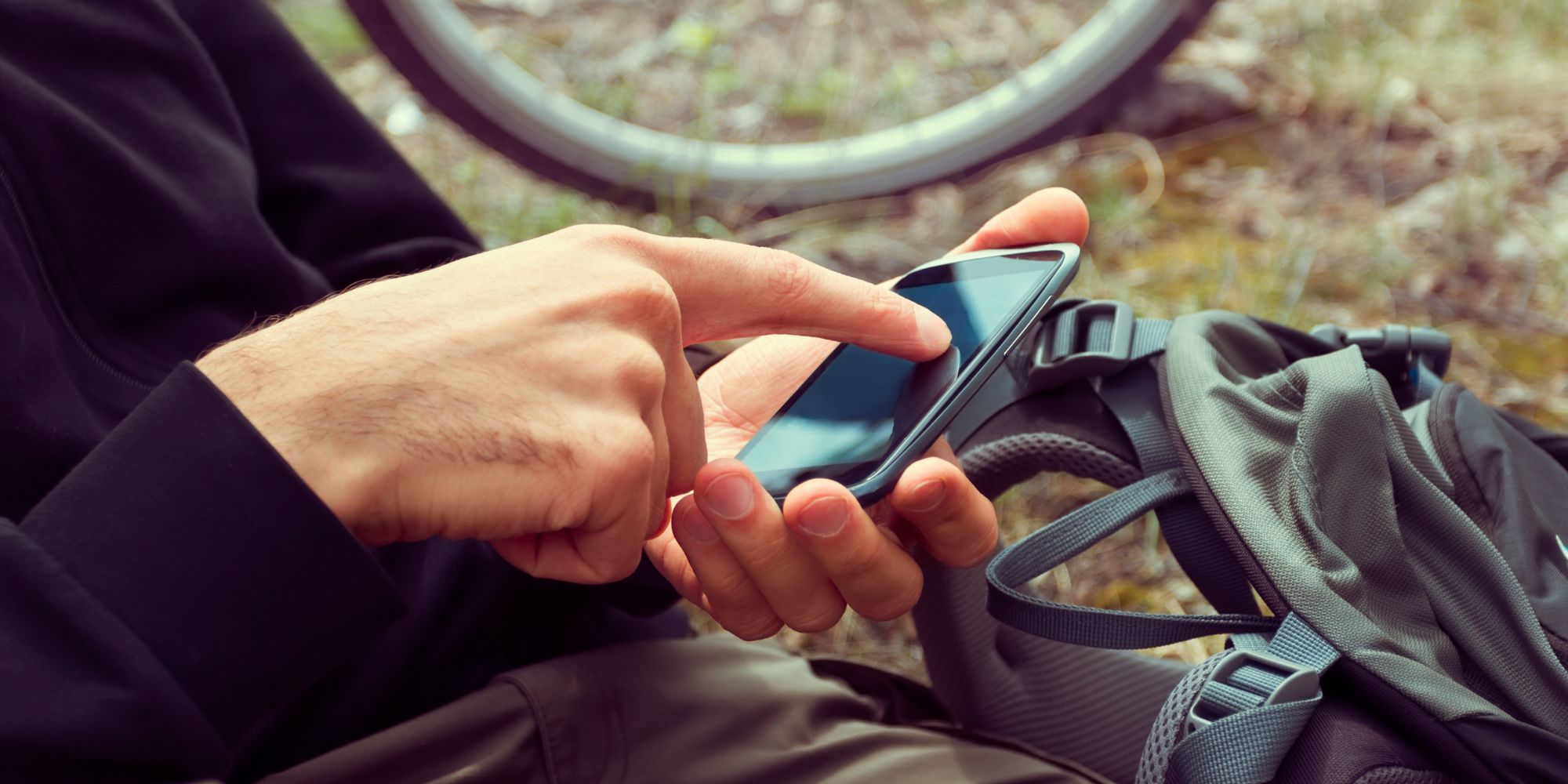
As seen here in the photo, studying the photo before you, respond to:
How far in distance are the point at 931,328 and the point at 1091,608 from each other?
21 cm

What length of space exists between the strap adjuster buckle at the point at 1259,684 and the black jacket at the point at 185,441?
45 cm

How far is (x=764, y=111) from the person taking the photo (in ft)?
7.23

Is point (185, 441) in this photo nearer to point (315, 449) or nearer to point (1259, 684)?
point (315, 449)

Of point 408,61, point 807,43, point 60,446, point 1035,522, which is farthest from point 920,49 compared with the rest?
point 60,446

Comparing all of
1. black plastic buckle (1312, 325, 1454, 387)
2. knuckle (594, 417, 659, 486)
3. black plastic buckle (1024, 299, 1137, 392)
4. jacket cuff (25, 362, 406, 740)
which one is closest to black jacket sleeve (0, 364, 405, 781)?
jacket cuff (25, 362, 406, 740)

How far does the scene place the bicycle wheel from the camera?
1764 millimetres

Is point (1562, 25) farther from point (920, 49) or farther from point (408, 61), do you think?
point (408, 61)

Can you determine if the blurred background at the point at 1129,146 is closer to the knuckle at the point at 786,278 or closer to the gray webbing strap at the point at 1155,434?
the gray webbing strap at the point at 1155,434

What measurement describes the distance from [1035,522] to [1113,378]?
54 centimetres

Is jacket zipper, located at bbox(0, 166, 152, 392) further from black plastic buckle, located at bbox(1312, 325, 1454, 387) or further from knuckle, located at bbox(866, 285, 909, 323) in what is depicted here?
black plastic buckle, located at bbox(1312, 325, 1454, 387)

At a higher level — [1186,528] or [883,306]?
[883,306]

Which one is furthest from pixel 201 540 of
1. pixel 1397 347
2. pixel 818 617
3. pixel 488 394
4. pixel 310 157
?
pixel 1397 347

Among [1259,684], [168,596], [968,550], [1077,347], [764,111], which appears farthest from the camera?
[764,111]

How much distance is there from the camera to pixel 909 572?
0.73 metres
